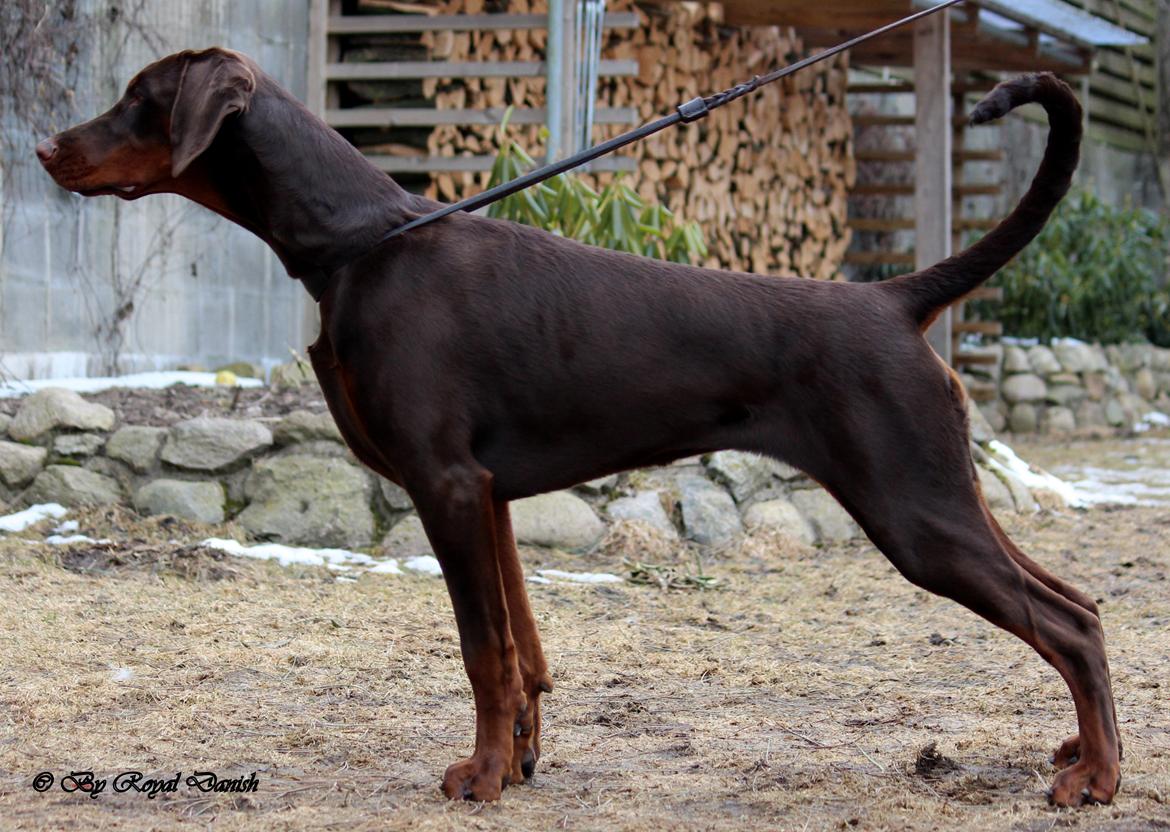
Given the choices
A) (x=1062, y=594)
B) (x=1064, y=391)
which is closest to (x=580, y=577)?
(x=1062, y=594)

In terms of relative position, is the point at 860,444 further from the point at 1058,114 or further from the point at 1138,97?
the point at 1138,97

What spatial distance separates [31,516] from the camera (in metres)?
5.91

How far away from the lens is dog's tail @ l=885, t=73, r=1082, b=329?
309 centimetres

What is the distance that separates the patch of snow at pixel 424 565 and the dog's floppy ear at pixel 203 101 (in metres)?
2.93

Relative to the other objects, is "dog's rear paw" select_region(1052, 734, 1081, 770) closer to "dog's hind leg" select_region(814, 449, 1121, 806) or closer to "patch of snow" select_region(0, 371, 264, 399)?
"dog's hind leg" select_region(814, 449, 1121, 806)

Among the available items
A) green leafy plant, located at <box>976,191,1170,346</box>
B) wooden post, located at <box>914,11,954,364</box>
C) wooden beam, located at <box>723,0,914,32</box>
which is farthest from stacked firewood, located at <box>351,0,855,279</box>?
green leafy plant, located at <box>976,191,1170,346</box>

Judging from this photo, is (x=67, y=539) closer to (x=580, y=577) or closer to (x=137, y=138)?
(x=580, y=577)

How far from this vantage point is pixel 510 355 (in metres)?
3.06

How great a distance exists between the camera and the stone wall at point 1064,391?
41.4 feet

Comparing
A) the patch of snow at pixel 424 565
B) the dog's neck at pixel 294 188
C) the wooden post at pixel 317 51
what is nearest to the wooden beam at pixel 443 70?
the wooden post at pixel 317 51

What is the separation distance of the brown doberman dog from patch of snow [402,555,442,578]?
2.53m

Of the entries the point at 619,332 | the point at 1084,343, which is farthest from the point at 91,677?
the point at 1084,343

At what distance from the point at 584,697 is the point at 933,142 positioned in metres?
7.28

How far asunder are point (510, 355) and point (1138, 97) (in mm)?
17459
